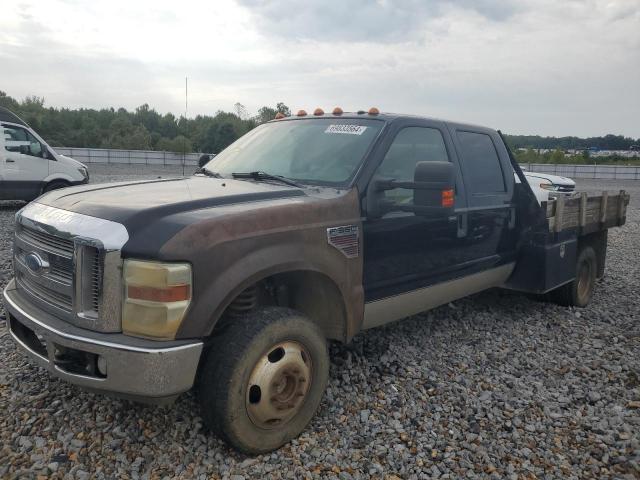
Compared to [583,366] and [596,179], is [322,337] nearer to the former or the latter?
[583,366]

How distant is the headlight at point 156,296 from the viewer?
96.7 inches

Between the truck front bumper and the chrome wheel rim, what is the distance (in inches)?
14.8

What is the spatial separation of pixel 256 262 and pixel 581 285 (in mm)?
4512

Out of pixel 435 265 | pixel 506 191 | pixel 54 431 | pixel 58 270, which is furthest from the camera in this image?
pixel 506 191

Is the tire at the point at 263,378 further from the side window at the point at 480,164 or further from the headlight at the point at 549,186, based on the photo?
the headlight at the point at 549,186

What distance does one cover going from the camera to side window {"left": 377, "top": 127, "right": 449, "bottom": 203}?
12.0ft

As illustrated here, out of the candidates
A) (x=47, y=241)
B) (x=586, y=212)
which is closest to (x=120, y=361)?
(x=47, y=241)

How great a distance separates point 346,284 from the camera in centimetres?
324

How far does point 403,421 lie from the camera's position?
3.28 meters

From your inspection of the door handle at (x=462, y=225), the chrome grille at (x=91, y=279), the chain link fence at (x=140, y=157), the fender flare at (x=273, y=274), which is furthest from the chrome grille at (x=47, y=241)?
the chain link fence at (x=140, y=157)

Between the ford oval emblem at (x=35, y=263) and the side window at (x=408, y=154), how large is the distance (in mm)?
2062

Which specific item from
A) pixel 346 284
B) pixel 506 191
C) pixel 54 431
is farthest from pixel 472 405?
pixel 54 431

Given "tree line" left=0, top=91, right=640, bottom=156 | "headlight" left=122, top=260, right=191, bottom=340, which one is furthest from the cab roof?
"tree line" left=0, top=91, right=640, bottom=156

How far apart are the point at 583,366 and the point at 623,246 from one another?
6748mm
